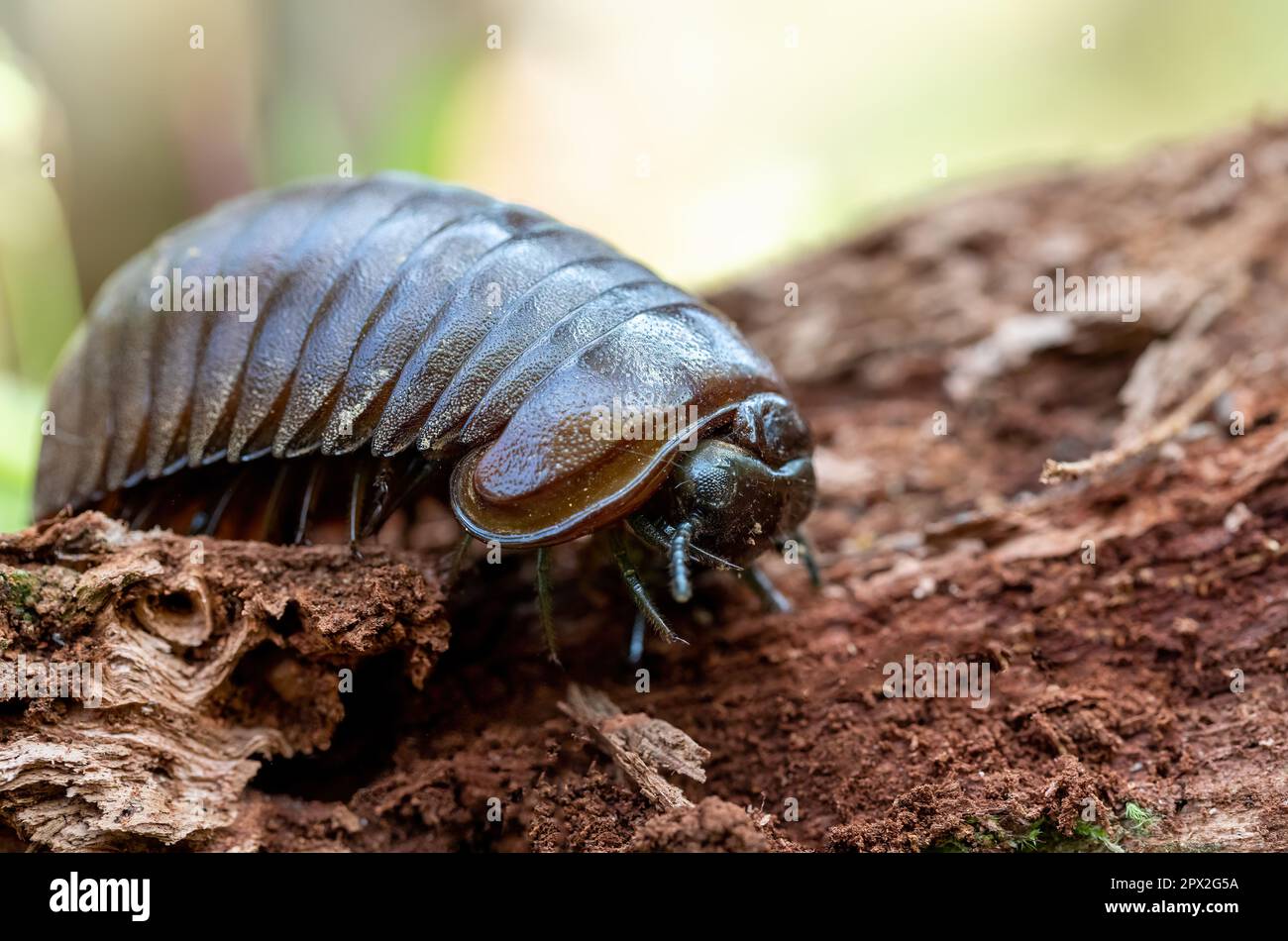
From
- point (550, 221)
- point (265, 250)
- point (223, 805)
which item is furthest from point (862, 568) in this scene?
point (265, 250)

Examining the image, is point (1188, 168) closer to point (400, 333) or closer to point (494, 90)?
point (400, 333)

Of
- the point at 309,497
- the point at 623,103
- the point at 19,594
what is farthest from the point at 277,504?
the point at 623,103

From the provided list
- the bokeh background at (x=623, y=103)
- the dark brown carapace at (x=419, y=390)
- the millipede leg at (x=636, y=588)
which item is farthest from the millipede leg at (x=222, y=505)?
the bokeh background at (x=623, y=103)

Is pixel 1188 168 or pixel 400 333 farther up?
pixel 1188 168

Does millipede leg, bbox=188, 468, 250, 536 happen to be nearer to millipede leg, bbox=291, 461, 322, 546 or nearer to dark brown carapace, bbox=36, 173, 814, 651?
dark brown carapace, bbox=36, 173, 814, 651

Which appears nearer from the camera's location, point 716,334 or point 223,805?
point 223,805

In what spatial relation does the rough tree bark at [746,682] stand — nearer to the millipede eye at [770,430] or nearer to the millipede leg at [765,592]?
the millipede leg at [765,592]

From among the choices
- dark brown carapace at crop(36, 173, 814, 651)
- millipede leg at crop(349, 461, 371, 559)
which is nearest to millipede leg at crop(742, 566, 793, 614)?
dark brown carapace at crop(36, 173, 814, 651)
